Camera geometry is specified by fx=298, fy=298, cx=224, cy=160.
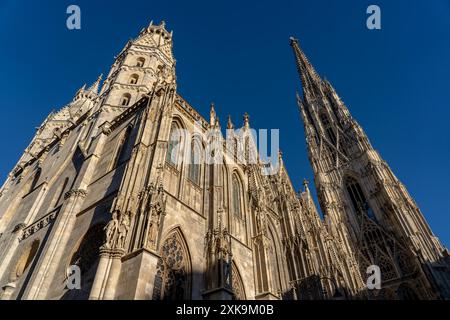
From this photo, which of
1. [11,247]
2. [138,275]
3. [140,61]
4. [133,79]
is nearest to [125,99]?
[133,79]

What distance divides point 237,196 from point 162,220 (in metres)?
8.34

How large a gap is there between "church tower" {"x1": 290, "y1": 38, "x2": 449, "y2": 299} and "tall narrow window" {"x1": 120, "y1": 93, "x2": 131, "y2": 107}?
18.9m

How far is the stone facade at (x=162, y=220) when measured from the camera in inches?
398

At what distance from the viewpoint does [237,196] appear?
58.8 ft

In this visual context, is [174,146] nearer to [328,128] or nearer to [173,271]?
[173,271]

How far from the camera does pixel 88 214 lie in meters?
12.6

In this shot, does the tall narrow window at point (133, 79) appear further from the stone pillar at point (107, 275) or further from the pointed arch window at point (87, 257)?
the stone pillar at point (107, 275)

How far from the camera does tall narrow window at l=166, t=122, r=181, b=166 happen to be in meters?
14.3

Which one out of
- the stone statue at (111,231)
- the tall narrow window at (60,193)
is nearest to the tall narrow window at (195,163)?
the stone statue at (111,231)

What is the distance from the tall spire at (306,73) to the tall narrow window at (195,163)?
46.4m

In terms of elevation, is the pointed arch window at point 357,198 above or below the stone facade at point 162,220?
above

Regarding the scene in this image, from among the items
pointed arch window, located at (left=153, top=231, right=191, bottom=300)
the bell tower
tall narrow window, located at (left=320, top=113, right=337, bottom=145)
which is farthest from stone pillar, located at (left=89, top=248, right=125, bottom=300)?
tall narrow window, located at (left=320, top=113, right=337, bottom=145)
